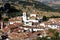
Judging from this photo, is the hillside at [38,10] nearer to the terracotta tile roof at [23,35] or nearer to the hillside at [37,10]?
the hillside at [37,10]

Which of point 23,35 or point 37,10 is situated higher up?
point 23,35

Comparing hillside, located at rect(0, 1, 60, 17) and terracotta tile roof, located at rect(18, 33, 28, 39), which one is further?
hillside, located at rect(0, 1, 60, 17)

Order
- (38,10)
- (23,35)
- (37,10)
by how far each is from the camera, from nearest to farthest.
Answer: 1. (23,35)
2. (37,10)
3. (38,10)

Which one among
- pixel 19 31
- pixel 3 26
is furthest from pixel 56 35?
pixel 3 26

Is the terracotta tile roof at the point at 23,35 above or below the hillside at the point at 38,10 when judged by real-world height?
above

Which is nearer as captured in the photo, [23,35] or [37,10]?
[23,35]

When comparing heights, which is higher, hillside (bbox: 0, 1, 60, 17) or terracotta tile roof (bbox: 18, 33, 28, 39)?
terracotta tile roof (bbox: 18, 33, 28, 39)

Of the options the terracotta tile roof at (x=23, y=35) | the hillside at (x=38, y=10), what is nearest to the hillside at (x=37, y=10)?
the hillside at (x=38, y=10)

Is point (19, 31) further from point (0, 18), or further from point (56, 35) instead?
point (0, 18)

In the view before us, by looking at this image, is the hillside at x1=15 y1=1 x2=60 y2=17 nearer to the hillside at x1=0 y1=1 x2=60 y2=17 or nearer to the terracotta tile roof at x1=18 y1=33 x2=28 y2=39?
the hillside at x1=0 y1=1 x2=60 y2=17

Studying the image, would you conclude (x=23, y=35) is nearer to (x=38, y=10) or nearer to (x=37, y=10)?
(x=37, y=10)

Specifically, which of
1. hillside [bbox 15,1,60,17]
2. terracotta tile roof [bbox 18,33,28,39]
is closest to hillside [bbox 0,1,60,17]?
hillside [bbox 15,1,60,17]

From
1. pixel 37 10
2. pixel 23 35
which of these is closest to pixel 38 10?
pixel 37 10

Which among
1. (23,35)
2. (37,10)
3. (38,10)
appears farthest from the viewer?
(38,10)
